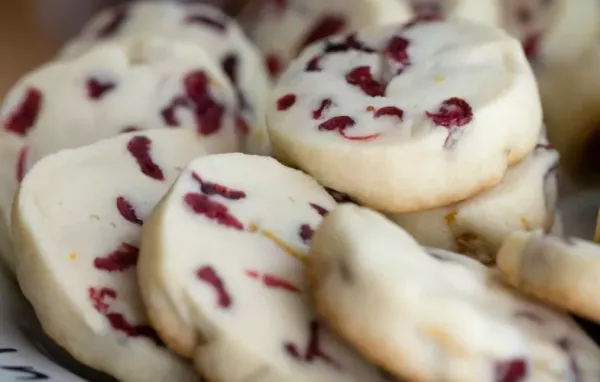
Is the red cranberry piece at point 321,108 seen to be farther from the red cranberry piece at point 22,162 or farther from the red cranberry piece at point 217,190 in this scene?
the red cranberry piece at point 22,162

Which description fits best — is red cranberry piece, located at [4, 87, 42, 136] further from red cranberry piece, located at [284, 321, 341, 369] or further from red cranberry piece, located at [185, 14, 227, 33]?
red cranberry piece, located at [284, 321, 341, 369]

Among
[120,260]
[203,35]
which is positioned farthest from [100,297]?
[203,35]

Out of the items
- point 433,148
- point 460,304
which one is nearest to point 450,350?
point 460,304

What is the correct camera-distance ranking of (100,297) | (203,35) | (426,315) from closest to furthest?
(426,315) < (100,297) < (203,35)

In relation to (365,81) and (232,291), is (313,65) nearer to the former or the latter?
(365,81)

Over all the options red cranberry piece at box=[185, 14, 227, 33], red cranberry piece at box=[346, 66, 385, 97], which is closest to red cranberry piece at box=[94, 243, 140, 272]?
red cranberry piece at box=[346, 66, 385, 97]

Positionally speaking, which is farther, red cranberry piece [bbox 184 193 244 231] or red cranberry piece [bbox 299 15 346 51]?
red cranberry piece [bbox 299 15 346 51]

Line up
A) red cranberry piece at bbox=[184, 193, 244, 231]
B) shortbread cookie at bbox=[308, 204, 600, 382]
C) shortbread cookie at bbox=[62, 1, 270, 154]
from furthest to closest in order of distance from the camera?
1. shortbread cookie at bbox=[62, 1, 270, 154]
2. red cranberry piece at bbox=[184, 193, 244, 231]
3. shortbread cookie at bbox=[308, 204, 600, 382]
